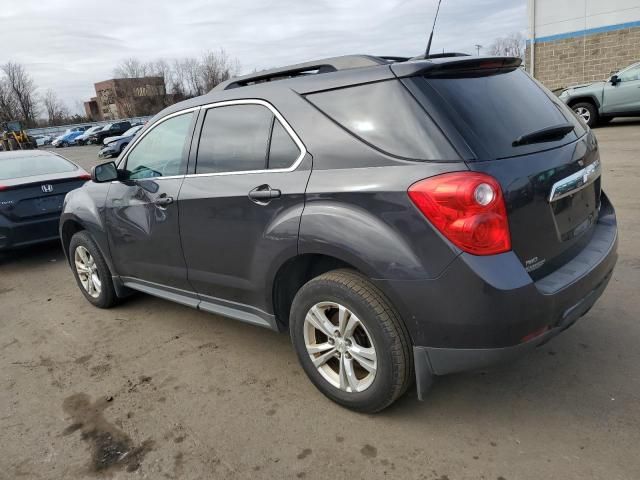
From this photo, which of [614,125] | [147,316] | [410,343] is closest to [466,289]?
[410,343]

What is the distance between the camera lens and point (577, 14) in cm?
1969

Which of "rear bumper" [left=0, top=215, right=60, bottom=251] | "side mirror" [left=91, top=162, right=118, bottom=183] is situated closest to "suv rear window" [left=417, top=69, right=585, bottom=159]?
"side mirror" [left=91, top=162, right=118, bottom=183]

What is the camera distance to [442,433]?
259 centimetres

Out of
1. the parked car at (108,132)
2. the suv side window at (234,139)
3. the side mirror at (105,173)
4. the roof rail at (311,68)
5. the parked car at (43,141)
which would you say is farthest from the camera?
the parked car at (43,141)

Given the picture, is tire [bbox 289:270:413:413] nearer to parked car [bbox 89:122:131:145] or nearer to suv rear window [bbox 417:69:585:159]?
suv rear window [bbox 417:69:585:159]

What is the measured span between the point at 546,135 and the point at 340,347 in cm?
150

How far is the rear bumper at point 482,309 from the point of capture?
2199 mm

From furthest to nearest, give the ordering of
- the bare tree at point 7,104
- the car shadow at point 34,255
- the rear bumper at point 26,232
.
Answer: the bare tree at point 7,104 < the car shadow at point 34,255 < the rear bumper at point 26,232

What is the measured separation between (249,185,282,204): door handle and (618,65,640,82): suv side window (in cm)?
1285

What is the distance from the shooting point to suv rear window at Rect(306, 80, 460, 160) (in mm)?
2316

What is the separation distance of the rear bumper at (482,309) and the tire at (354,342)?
0.09m

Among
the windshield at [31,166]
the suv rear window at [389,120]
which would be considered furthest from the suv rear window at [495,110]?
the windshield at [31,166]

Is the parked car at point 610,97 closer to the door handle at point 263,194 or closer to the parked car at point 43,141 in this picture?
the door handle at point 263,194

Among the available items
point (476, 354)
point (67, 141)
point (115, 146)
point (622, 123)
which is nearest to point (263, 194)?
point (476, 354)
